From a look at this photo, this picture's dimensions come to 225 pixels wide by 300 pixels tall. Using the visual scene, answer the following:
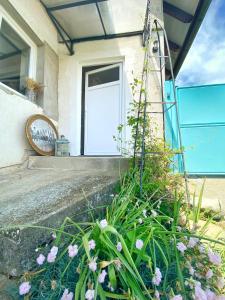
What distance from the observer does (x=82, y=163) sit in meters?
3.01

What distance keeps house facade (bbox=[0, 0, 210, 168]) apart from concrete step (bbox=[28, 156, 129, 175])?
0.23 meters

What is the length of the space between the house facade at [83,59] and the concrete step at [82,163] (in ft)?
0.75

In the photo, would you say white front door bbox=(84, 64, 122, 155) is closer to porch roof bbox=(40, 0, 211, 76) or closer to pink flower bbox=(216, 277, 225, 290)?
porch roof bbox=(40, 0, 211, 76)

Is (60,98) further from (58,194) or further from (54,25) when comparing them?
(58,194)

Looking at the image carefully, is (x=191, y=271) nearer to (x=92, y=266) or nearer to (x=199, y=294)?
(x=199, y=294)

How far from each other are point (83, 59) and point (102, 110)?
1003mm

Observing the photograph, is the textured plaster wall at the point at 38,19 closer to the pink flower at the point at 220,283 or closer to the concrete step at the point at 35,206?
the concrete step at the point at 35,206

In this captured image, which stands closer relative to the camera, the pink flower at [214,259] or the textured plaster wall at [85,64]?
the pink flower at [214,259]

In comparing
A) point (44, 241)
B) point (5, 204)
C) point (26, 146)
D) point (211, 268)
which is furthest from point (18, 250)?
point (26, 146)

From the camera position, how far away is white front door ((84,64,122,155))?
4348 mm

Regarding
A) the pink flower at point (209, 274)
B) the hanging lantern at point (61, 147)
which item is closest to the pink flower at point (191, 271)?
the pink flower at point (209, 274)

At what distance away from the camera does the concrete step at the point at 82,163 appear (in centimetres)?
281

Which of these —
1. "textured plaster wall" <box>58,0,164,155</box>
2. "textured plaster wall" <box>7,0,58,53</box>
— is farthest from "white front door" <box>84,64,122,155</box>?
"textured plaster wall" <box>7,0,58,53</box>

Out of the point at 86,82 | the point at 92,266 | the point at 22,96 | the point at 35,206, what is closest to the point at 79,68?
the point at 86,82
